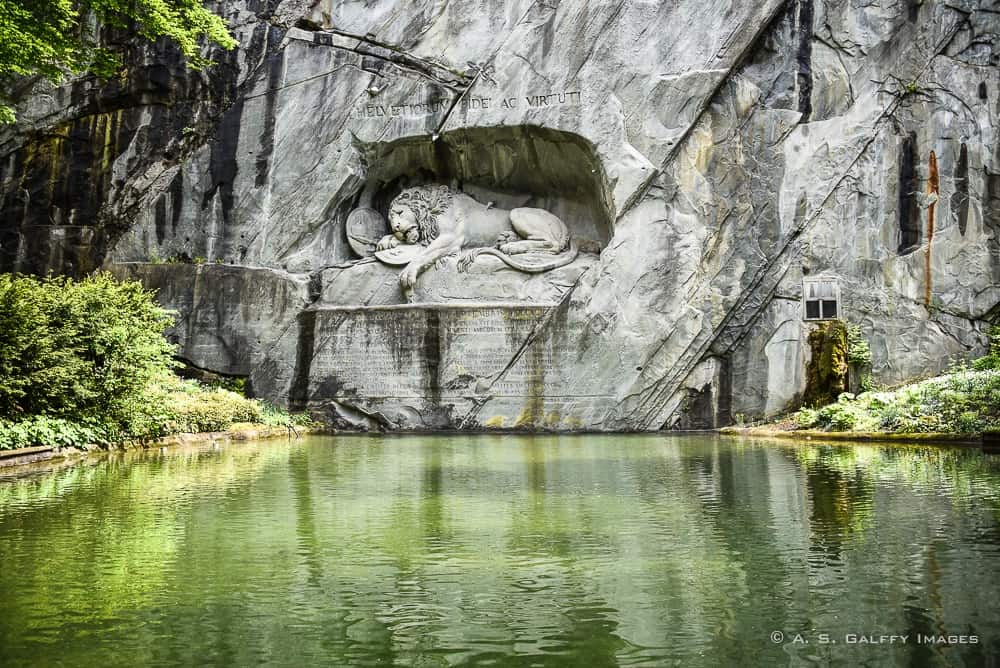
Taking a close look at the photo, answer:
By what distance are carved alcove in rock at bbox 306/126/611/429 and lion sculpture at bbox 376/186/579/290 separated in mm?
27

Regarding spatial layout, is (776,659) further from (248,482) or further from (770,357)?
(770,357)

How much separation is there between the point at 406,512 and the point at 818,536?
92.2 inches

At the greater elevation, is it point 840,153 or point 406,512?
point 840,153

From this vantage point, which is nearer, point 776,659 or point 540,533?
point 776,659

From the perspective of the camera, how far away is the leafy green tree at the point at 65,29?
1154cm

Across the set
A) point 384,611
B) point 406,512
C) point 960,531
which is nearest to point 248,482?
point 406,512

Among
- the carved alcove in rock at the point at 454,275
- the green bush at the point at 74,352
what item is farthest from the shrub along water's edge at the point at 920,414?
the green bush at the point at 74,352

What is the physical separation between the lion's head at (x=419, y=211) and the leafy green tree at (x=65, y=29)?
4.29 m

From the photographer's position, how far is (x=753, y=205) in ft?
53.7

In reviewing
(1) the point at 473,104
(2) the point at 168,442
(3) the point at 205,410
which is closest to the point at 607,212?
(1) the point at 473,104

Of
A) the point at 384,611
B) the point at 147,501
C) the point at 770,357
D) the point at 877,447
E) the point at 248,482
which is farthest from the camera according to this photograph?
the point at 770,357

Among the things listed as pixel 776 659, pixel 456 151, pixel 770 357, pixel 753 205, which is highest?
pixel 456 151

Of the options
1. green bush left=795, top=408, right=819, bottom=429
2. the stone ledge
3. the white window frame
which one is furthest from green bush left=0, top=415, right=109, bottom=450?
the white window frame

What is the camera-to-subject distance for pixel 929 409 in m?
11.0
